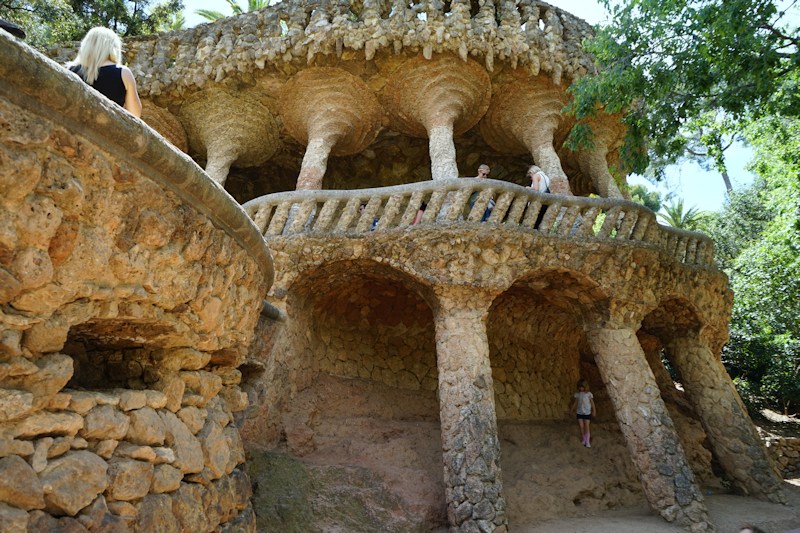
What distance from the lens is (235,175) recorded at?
34.5 ft

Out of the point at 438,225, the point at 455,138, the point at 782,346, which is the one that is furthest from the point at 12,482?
the point at 782,346

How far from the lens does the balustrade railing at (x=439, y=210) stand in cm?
595

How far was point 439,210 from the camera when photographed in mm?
5996

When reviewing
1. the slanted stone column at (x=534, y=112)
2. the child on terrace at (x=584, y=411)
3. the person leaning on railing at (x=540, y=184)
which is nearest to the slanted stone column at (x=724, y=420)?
the child on terrace at (x=584, y=411)

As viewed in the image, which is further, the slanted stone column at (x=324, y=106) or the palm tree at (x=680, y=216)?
the palm tree at (x=680, y=216)

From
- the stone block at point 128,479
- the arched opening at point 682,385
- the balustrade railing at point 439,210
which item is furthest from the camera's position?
the arched opening at point 682,385

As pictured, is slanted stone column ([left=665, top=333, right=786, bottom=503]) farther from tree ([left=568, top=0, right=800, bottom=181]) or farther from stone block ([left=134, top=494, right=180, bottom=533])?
stone block ([left=134, top=494, right=180, bottom=533])

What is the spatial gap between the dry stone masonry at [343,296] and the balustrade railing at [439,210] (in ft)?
Answer: 0.12

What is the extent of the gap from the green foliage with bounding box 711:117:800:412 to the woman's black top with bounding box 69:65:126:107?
10.8 meters

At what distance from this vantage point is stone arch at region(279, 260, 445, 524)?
18.2ft

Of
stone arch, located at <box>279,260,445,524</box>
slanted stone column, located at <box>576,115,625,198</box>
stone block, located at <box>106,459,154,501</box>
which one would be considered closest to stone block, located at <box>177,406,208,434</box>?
stone block, located at <box>106,459,154,501</box>

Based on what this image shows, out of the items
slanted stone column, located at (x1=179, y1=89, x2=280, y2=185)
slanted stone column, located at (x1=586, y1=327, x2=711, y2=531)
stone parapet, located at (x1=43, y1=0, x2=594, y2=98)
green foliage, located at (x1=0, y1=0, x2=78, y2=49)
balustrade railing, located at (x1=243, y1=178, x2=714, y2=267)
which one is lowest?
slanted stone column, located at (x1=586, y1=327, x2=711, y2=531)

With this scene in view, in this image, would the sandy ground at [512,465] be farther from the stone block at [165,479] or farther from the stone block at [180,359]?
the stone block at [165,479]

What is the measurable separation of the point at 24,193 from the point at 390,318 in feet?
20.4
